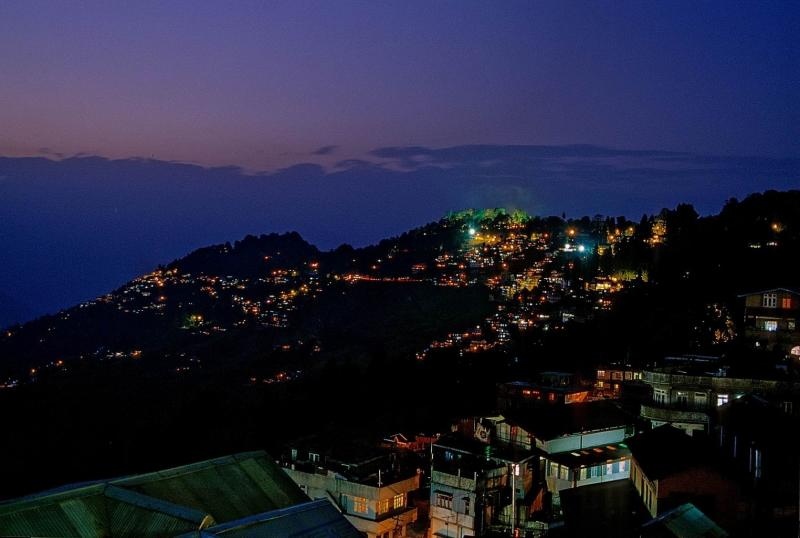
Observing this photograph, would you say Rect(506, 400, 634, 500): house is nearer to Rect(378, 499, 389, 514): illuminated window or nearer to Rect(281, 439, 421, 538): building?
Rect(281, 439, 421, 538): building

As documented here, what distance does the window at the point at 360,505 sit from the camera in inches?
751

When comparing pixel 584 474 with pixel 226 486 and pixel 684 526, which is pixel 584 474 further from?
pixel 226 486

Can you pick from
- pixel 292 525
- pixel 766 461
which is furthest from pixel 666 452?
pixel 292 525

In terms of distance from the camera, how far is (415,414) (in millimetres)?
32219

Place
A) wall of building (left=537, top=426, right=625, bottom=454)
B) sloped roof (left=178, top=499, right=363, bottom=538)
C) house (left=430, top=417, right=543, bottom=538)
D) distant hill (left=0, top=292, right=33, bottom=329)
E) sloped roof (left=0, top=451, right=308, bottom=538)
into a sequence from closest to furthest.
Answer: sloped roof (left=0, top=451, right=308, bottom=538), sloped roof (left=178, top=499, right=363, bottom=538), house (left=430, top=417, right=543, bottom=538), wall of building (left=537, top=426, right=625, bottom=454), distant hill (left=0, top=292, right=33, bottom=329)

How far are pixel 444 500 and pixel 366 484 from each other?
2.24 m

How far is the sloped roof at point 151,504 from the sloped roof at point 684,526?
6.43 meters

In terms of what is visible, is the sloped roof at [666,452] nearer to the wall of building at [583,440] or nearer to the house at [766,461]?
the house at [766,461]

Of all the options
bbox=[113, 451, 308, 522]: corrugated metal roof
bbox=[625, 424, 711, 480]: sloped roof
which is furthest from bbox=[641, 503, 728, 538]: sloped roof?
bbox=[113, 451, 308, 522]: corrugated metal roof

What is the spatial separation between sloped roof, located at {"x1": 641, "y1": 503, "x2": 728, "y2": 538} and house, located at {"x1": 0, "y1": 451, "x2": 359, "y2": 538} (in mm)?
5304

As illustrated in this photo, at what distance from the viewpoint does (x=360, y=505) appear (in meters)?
19.2

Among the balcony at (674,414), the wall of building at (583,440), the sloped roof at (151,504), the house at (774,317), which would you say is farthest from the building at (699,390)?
the sloped roof at (151,504)

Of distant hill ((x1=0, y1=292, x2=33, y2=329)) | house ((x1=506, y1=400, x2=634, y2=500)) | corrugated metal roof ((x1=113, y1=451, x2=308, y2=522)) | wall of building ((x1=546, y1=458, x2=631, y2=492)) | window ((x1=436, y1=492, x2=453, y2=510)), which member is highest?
corrugated metal roof ((x1=113, y1=451, x2=308, y2=522))

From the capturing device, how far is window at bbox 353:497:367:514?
62.6 ft
